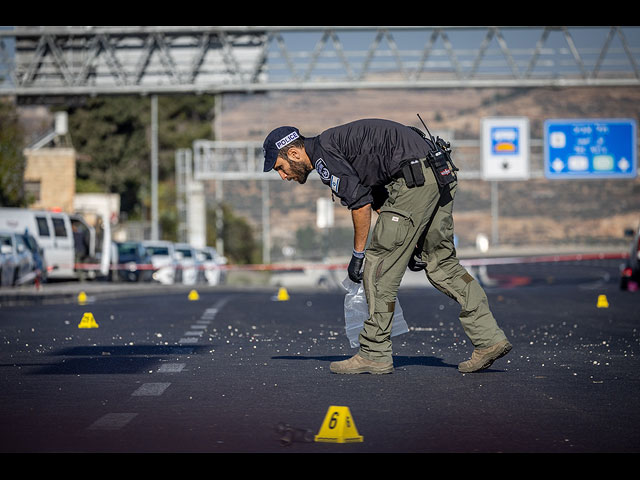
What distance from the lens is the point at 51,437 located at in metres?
6.62

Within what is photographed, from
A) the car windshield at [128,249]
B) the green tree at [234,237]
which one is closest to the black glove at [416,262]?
the car windshield at [128,249]

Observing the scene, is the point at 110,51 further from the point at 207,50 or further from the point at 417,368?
the point at 417,368

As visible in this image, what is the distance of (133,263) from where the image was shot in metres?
41.1

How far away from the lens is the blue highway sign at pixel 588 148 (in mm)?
56562

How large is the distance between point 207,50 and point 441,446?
3610 cm

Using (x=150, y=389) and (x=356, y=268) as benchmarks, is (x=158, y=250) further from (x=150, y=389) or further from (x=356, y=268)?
(x=150, y=389)

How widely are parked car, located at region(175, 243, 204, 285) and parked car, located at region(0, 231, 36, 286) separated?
1135 centimetres

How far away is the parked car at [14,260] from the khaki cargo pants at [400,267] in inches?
828

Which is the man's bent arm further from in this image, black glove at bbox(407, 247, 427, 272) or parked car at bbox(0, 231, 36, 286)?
parked car at bbox(0, 231, 36, 286)

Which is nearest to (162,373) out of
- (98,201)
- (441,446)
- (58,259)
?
(441,446)

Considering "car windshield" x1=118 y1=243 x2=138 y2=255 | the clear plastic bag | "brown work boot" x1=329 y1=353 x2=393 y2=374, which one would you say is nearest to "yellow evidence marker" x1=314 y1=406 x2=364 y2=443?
"brown work boot" x1=329 y1=353 x2=393 y2=374

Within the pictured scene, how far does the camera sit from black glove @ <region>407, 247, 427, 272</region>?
30.9ft

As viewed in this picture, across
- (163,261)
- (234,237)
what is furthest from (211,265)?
(234,237)

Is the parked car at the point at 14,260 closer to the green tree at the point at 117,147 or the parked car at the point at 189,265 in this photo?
the parked car at the point at 189,265
